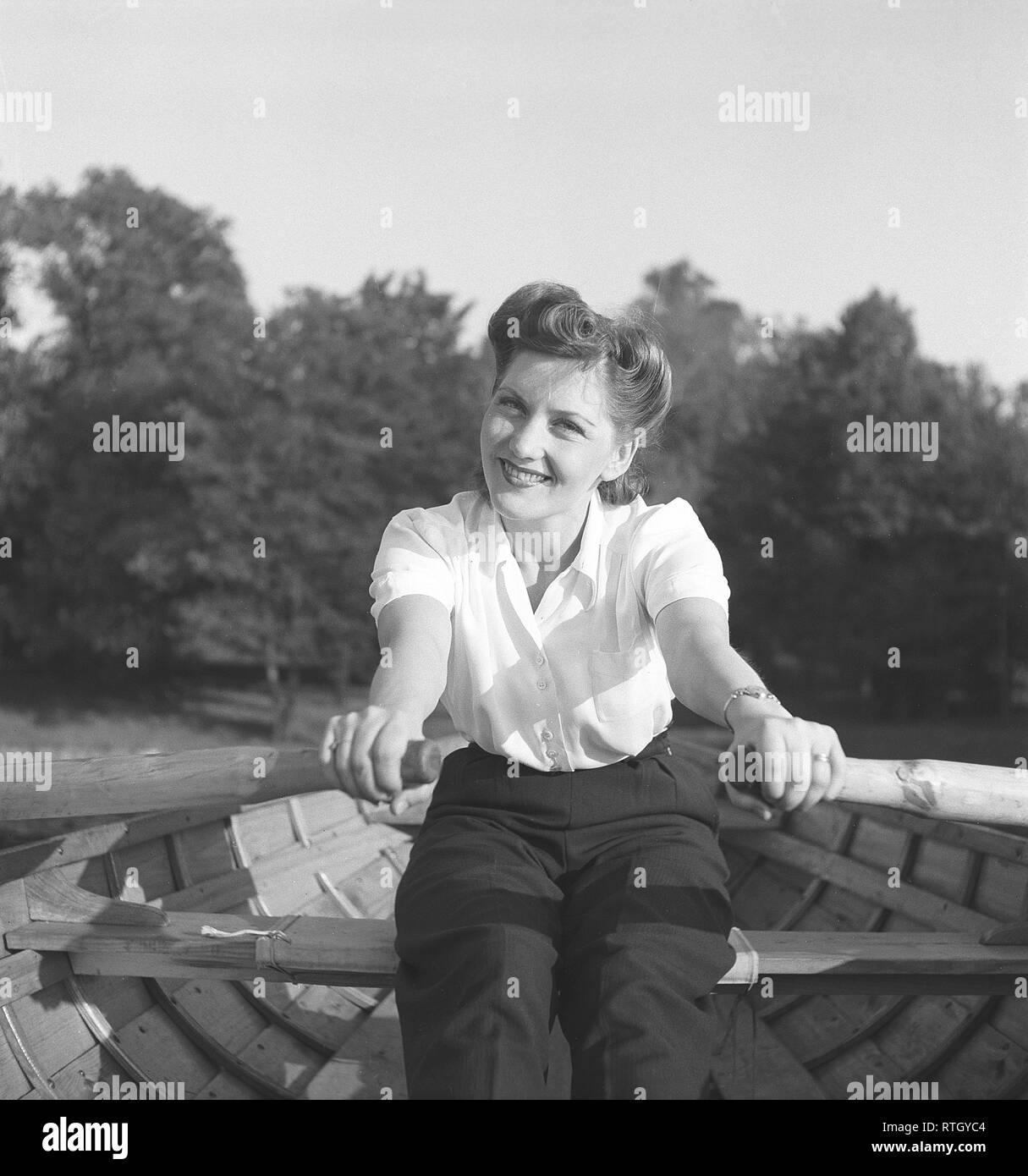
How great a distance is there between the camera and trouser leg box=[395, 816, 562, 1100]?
168 centimetres

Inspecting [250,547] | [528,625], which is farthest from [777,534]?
[528,625]

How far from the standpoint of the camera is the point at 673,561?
7.19 ft

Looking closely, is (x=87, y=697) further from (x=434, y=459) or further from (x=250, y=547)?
(x=434, y=459)

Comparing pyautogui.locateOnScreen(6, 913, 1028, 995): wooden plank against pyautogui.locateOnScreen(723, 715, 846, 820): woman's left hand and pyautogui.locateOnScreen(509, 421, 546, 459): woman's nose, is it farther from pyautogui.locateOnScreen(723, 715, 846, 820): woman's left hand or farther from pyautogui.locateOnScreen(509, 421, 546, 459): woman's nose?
pyautogui.locateOnScreen(509, 421, 546, 459): woman's nose

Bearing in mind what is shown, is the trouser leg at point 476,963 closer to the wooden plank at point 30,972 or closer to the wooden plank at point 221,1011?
the wooden plank at point 30,972

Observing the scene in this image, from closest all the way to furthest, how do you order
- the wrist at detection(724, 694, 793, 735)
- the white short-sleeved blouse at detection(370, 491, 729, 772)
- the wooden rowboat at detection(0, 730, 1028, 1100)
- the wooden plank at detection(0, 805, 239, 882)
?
the wrist at detection(724, 694, 793, 735), the white short-sleeved blouse at detection(370, 491, 729, 772), the wooden rowboat at detection(0, 730, 1028, 1100), the wooden plank at detection(0, 805, 239, 882)

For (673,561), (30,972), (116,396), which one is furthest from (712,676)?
(116,396)

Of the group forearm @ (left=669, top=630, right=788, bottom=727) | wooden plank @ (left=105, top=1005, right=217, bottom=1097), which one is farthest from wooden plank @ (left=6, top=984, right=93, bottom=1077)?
forearm @ (left=669, top=630, right=788, bottom=727)

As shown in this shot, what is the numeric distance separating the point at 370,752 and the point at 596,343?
0.91m

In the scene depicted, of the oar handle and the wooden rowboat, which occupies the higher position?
the oar handle

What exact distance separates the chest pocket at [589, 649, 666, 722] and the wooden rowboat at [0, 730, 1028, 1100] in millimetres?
399

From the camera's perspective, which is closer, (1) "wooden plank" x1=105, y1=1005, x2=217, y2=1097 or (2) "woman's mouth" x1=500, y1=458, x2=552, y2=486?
(2) "woman's mouth" x1=500, y1=458, x2=552, y2=486

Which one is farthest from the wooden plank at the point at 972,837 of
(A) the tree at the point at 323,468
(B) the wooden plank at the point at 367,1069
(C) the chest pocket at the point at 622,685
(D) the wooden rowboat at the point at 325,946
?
(A) the tree at the point at 323,468

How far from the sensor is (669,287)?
18531 mm
